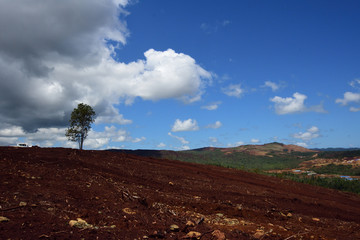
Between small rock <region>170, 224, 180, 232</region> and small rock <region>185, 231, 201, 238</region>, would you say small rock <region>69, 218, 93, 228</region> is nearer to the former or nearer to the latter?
small rock <region>170, 224, 180, 232</region>

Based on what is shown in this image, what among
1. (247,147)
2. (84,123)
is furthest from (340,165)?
(84,123)

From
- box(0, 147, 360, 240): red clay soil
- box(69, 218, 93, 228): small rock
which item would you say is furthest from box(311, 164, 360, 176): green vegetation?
box(69, 218, 93, 228): small rock

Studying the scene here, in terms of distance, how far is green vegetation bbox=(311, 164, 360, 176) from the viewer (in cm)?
6303

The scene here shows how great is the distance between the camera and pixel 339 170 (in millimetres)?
67875

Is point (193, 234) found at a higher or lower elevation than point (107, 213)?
lower

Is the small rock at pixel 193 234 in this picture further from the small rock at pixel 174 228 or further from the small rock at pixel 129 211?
the small rock at pixel 129 211

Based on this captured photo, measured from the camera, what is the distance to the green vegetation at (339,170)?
2482 inches

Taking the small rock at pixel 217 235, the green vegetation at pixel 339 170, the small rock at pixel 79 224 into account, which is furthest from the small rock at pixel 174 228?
the green vegetation at pixel 339 170

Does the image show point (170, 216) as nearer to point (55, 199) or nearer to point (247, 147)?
point (55, 199)

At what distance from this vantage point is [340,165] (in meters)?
72.8

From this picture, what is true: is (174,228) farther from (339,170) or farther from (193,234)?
(339,170)

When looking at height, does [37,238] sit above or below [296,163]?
above

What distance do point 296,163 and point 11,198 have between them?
91.2m

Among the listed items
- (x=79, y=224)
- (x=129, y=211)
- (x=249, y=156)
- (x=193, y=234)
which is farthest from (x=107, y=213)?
(x=249, y=156)
